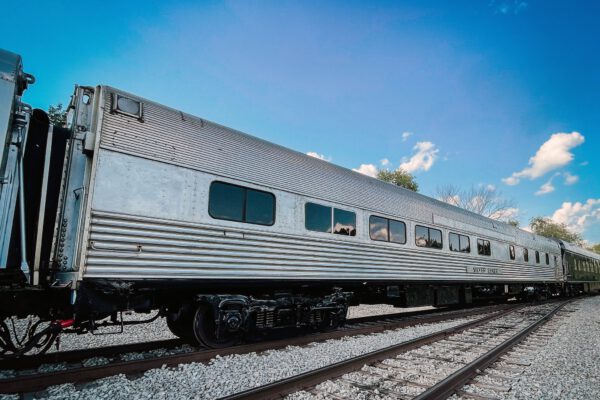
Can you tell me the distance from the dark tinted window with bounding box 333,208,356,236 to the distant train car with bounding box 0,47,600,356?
4 centimetres

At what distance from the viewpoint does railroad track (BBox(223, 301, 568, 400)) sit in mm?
3773

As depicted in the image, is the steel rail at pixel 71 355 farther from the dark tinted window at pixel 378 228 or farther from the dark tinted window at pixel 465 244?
the dark tinted window at pixel 465 244

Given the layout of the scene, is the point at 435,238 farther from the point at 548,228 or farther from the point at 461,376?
the point at 548,228

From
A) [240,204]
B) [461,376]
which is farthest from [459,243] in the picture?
→ [240,204]

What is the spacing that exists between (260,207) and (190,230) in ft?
4.66

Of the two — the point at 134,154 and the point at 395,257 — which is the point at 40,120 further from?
the point at 395,257

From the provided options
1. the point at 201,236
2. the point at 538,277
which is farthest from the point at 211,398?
the point at 538,277

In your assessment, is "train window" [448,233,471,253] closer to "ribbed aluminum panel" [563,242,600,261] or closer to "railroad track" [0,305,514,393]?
"railroad track" [0,305,514,393]

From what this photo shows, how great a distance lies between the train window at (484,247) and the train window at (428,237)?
3.07 metres

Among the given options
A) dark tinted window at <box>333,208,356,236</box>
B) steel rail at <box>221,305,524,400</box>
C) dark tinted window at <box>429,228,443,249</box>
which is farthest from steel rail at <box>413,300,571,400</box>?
dark tinted window at <box>429,228,443,249</box>

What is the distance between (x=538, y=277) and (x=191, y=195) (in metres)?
19.1

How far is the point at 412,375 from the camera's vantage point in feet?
14.8

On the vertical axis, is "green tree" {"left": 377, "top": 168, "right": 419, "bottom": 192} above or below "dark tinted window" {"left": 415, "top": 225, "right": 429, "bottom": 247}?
above

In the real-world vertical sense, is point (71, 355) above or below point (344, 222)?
below
